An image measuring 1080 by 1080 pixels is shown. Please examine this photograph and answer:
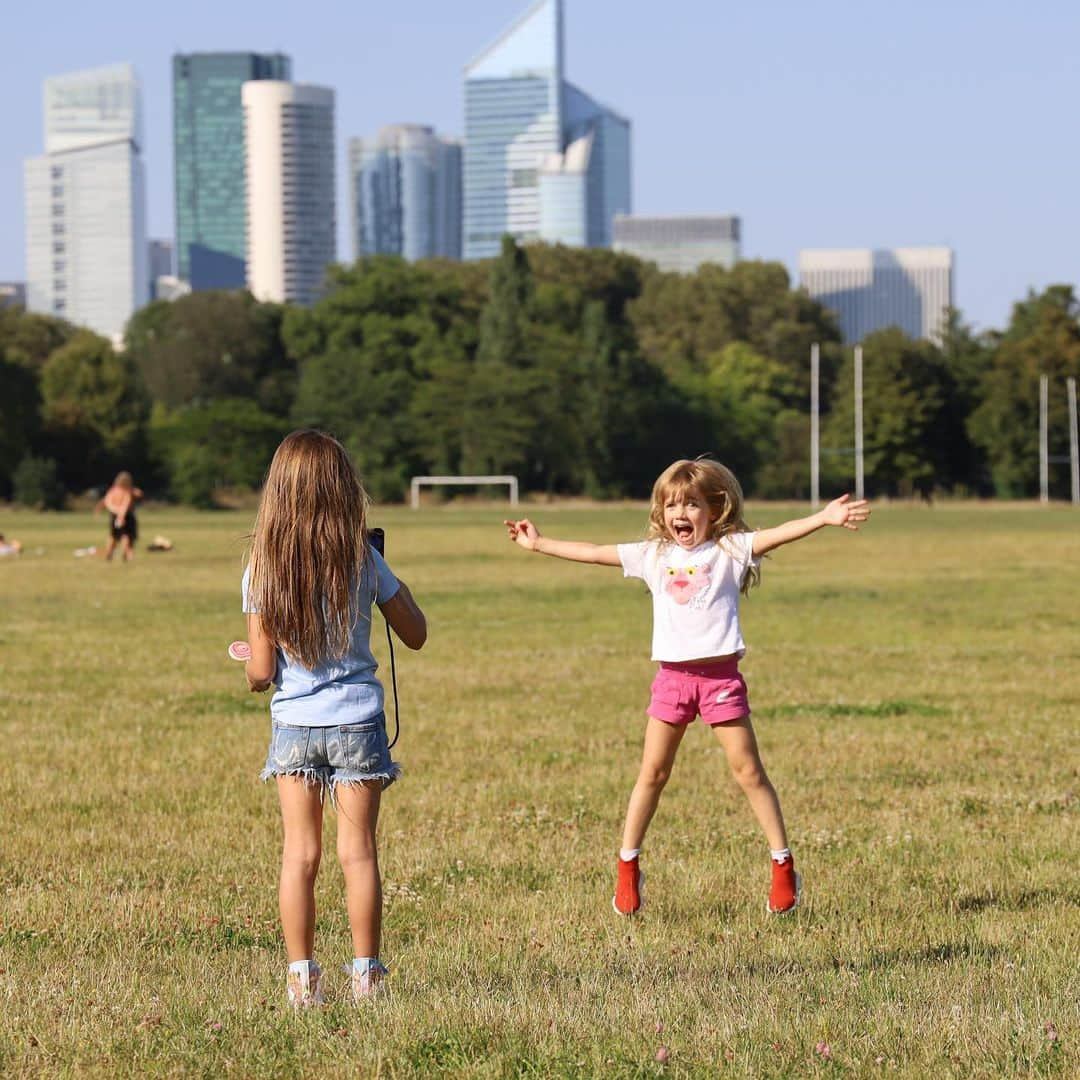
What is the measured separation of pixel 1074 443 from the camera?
317ft

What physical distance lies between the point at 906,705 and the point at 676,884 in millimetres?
6341

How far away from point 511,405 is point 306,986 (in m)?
88.5

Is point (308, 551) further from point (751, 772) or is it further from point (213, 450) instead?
point (213, 450)

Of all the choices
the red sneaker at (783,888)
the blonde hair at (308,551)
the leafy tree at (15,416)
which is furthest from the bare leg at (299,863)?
the leafy tree at (15,416)

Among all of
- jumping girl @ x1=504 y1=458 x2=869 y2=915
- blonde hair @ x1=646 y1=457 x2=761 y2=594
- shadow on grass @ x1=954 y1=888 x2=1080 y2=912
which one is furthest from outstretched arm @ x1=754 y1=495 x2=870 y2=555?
shadow on grass @ x1=954 y1=888 x2=1080 y2=912

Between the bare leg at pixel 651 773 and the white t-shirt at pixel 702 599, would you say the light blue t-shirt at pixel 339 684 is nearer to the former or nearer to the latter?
the white t-shirt at pixel 702 599

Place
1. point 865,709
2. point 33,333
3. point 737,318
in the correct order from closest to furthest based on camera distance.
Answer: point 865,709
point 33,333
point 737,318

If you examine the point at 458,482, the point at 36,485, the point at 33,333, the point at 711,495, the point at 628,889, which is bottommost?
the point at 628,889

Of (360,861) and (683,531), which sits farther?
(683,531)

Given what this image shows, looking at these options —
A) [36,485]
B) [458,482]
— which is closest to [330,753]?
[36,485]

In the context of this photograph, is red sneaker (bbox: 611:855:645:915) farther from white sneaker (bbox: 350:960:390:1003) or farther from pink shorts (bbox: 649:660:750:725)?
white sneaker (bbox: 350:960:390:1003)

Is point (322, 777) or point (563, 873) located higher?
point (322, 777)

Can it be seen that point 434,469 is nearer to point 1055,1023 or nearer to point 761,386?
point 761,386

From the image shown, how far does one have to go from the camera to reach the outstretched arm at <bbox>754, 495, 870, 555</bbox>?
7184 mm
